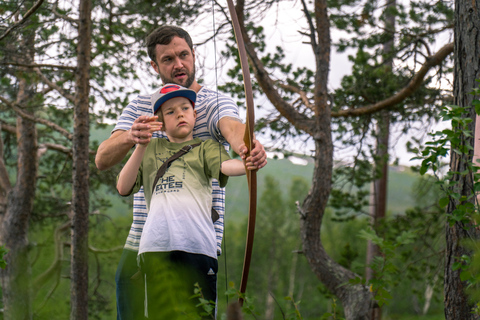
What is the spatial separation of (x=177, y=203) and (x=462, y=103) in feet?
6.44

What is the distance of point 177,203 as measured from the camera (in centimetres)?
201

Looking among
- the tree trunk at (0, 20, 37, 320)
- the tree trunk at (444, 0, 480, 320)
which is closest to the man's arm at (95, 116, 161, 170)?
the tree trunk at (444, 0, 480, 320)

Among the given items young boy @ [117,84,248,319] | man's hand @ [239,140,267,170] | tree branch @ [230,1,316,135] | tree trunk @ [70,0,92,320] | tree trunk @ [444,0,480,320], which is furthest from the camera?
tree branch @ [230,1,316,135]

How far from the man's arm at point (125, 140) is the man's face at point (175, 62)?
0.32 metres

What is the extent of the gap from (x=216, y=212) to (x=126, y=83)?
5.84 m

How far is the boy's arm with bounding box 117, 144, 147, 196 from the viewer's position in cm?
203

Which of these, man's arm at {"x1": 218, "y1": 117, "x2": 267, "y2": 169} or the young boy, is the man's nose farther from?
man's arm at {"x1": 218, "y1": 117, "x2": 267, "y2": 169}

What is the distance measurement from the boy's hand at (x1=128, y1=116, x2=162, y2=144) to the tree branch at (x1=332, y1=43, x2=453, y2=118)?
18.8ft

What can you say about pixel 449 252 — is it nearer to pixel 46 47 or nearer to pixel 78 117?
pixel 78 117

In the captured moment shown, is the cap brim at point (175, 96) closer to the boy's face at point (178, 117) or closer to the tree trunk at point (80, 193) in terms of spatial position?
the boy's face at point (178, 117)

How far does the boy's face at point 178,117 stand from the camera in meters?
2.11

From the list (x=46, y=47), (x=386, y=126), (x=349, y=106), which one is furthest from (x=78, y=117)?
(x=386, y=126)

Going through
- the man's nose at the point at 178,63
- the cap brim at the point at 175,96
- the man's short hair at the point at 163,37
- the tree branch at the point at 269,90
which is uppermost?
the tree branch at the point at 269,90

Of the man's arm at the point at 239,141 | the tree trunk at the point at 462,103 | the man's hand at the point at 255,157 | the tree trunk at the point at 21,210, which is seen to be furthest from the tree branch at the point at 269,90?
the tree trunk at the point at 21,210
